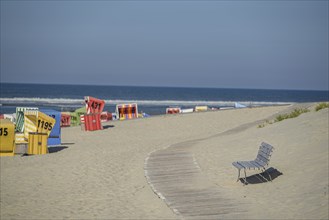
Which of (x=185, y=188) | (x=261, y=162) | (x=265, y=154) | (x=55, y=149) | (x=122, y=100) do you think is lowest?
(x=185, y=188)

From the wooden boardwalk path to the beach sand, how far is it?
16 centimetres

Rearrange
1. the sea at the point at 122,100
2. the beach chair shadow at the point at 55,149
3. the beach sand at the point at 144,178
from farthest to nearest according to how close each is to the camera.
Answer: the sea at the point at 122,100 → the beach chair shadow at the point at 55,149 → the beach sand at the point at 144,178

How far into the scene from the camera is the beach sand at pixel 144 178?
9.54 m

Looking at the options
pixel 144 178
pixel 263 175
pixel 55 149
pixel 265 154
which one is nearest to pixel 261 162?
pixel 265 154

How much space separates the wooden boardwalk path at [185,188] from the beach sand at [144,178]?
158mm

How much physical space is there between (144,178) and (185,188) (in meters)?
1.77

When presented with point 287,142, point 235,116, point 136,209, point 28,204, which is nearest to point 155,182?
point 136,209

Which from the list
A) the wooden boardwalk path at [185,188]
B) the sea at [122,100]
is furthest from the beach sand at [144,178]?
the sea at [122,100]

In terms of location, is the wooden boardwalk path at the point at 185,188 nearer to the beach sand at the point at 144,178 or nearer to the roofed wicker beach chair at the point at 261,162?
the beach sand at the point at 144,178

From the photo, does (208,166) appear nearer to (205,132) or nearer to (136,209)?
(136,209)

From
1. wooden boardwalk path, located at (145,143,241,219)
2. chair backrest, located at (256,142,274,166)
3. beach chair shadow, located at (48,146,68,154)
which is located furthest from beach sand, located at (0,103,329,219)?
chair backrest, located at (256,142,274,166)

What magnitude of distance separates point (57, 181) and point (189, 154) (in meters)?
4.63

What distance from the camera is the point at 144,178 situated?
12609 millimetres

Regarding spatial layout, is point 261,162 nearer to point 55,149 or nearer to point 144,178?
point 144,178
